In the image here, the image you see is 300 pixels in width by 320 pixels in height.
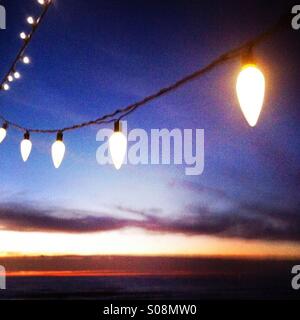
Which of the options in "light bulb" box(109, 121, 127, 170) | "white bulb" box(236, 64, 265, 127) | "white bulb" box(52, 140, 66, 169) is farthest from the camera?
"white bulb" box(52, 140, 66, 169)

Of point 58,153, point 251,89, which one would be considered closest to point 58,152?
point 58,153

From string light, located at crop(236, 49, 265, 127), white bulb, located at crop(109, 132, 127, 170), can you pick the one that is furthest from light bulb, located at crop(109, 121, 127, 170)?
string light, located at crop(236, 49, 265, 127)

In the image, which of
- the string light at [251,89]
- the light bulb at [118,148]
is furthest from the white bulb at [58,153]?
the string light at [251,89]

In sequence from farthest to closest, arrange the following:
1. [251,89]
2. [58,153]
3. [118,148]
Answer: [58,153] < [118,148] < [251,89]

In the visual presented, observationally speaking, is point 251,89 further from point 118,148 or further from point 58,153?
point 58,153

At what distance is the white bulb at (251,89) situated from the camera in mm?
1839

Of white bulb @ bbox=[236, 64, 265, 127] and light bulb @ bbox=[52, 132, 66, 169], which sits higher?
light bulb @ bbox=[52, 132, 66, 169]

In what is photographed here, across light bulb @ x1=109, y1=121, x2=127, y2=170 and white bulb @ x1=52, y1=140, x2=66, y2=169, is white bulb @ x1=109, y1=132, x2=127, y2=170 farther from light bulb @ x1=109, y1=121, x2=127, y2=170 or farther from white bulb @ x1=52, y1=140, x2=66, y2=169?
white bulb @ x1=52, y1=140, x2=66, y2=169

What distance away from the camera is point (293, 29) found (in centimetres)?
634

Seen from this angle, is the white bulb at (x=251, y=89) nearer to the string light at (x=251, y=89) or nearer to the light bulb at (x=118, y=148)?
the string light at (x=251, y=89)

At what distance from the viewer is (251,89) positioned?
1.84 meters

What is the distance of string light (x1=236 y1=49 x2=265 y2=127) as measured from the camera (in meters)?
1.84
